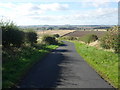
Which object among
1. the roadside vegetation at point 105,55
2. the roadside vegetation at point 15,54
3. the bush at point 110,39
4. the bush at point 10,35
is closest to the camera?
the roadside vegetation at point 15,54

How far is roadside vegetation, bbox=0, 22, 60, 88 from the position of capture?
12099 millimetres

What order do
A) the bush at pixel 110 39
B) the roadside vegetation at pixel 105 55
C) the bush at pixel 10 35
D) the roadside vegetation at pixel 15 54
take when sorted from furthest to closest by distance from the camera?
the bush at pixel 110 39 < the bush at pixel 10 35 < the roadside vegetation at pixel 105 55 < the roadside vegetation at pixel 15 54

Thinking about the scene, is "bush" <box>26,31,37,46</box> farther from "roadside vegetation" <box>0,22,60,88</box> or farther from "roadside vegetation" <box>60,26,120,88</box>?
"roadside vegetation" <box>60,26,120,88</box>

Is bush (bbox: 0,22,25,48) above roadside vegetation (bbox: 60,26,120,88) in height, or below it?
above

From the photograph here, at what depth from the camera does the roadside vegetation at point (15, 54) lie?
39.7 ft

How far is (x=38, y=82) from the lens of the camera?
36.1 ft

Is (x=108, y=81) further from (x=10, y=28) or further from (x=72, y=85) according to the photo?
(x=10, y=28)

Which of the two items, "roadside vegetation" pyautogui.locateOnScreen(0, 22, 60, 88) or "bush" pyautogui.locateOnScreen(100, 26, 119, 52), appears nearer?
"roadside vegetation" pyautogui.locateOnScreen(0, 22, 60, 88)

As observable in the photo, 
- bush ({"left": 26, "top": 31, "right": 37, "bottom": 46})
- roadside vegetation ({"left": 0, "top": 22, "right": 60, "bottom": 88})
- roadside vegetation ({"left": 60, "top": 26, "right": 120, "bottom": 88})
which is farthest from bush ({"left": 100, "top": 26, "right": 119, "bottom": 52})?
bush ({"left": 26, "top": 31, "right": 37, "bottom": 46})

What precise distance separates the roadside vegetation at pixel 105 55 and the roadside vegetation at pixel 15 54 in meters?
5.19

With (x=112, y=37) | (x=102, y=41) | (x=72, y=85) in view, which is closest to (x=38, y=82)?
(x=72, y=85)

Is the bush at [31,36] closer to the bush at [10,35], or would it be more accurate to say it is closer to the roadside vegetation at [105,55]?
the roadside vegetation at [105,55]

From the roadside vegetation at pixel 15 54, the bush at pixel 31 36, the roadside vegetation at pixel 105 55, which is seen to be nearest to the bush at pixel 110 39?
the roadside vegetation at pixel 105 55

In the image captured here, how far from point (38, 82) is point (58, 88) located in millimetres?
1532
